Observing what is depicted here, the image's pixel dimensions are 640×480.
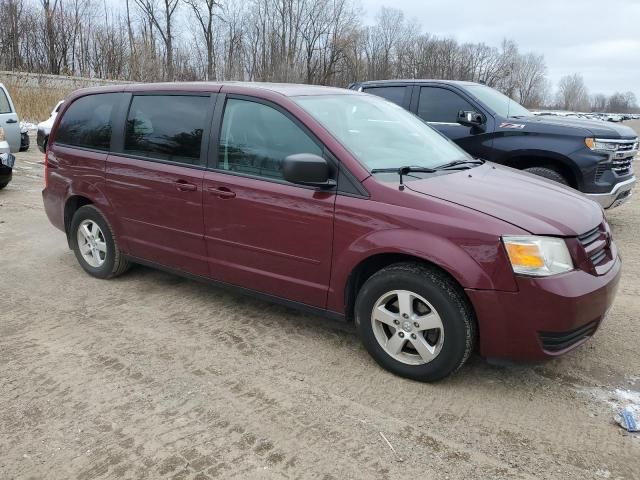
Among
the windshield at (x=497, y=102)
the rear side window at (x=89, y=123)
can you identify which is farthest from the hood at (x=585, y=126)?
the rear side window at (x=89, y=123)

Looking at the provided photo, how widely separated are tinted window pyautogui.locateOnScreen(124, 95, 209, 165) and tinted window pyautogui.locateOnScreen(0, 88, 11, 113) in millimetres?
9322

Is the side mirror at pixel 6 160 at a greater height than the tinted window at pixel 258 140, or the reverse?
the tinted window at pixel 258 140

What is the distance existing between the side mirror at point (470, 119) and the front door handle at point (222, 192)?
427cm

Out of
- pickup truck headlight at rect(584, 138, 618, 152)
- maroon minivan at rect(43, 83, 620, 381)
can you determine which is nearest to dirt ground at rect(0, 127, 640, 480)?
maroon minivan at rect(43, 83, 620, 381)

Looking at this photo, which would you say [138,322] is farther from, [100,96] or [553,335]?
[553,335]

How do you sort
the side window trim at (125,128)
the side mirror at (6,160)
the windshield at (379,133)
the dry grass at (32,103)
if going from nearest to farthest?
the windshield at (379,133), the side window trim at (125,128), the side mirror at (6,160), the dry grass at (32,103)

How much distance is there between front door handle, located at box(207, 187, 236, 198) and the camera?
3.95 meters

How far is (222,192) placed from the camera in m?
3.99

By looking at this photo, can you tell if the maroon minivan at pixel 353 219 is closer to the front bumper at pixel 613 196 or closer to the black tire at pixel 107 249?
the black tire at pixel 107 249

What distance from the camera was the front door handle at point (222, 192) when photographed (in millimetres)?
3945

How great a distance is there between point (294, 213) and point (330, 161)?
16.5 inches

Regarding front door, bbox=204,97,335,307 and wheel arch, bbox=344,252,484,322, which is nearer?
wheel arch, bbox=344,252,484,322

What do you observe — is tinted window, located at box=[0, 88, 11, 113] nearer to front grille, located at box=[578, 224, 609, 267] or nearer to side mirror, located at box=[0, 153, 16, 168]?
side mirror, located at box=[0, 153, 16, 168]

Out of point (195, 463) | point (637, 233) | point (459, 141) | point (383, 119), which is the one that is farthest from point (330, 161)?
point (637, 233)
